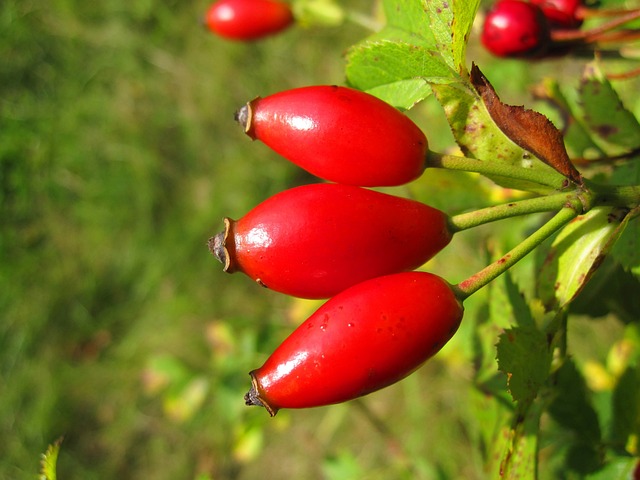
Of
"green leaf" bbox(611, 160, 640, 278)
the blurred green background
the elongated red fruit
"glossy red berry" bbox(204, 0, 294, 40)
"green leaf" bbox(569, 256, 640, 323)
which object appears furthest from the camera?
the blurred green background

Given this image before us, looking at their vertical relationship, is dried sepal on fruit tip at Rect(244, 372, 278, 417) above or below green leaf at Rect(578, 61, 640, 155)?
below

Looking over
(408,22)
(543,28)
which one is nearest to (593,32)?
(543,28)

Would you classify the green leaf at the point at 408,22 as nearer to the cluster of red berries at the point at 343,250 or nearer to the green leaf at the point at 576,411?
the cluster of red berries at the point at 343,250

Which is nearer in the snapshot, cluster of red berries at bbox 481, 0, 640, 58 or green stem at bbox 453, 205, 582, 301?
green stem at bbox 453, 205, 582, 301

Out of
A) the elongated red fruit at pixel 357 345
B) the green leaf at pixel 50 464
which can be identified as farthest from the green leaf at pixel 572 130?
the green leaf at pixel 50 464

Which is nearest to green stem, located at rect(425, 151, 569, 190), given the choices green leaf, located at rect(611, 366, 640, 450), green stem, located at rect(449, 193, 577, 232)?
green stem, located at rect(449, 193, 577, 232)

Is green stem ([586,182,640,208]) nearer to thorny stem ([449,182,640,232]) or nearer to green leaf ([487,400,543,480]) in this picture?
thorny stem ([449,182,640,232])

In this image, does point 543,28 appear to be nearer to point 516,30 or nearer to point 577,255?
point 516,30
